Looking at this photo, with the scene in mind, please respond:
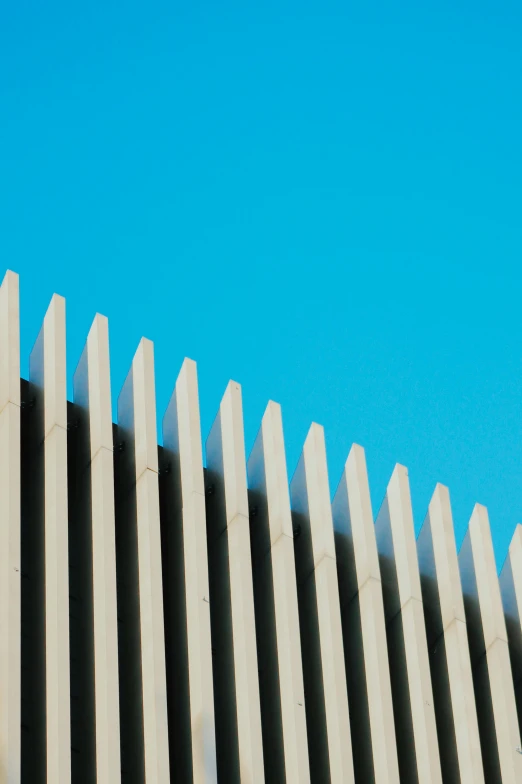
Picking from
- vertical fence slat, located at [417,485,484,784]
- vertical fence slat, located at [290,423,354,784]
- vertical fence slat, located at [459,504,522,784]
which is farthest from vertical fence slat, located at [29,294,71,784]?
vertical fence slat, located at [459,504,522,784]

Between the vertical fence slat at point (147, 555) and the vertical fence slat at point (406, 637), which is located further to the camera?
the vertical fence slat at point (406, 637)

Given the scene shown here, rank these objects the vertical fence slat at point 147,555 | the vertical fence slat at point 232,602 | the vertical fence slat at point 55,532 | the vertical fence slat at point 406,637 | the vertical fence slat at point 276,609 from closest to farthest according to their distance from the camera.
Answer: the vertical fence slat at point 55,532, the vertical fence slat at point 147,555, the vertical fence slat at point 232,602, the vertical fence slat at point 276,609, the vertical fence slat at point 406,637

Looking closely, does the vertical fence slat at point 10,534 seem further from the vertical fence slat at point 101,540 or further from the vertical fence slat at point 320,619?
the vertical fence slat at point 320,619

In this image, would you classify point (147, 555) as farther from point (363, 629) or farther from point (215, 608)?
point (363, 629)

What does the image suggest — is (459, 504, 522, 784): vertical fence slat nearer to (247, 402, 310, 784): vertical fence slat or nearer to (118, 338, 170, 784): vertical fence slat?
(247, 402, 310, 784): vertical fence slat

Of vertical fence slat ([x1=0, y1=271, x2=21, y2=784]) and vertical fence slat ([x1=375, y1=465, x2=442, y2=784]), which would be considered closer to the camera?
vertical fence slat ([x1=0, y1=271, x2=21, y2=784])

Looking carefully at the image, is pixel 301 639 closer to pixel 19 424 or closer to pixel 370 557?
pixel 370 557

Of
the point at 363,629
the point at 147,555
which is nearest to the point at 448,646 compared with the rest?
the point at 363,629

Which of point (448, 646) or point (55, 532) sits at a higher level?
point (448, 646)

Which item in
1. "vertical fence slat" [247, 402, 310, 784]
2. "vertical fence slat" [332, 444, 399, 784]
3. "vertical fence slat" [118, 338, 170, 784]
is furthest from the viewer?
"vertical fence slat" [332, 444, 399, 784]

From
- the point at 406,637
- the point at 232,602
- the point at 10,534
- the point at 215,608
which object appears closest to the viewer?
the point at 10,534

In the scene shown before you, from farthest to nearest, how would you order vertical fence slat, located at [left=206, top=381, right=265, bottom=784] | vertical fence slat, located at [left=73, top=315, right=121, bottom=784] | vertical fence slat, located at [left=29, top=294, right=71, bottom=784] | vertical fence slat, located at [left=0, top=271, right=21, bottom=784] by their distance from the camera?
vertical fence slat, located at [left=206, top=381, right=265, bottom=784] → vertical fence slat, located at [left=73, top=315, right=121, bottom=784] → vertical fence slat, located at [left=29, top=294, right=71, bottom=784] → vertical fence slat, located at [left=0, top=271, right=21, bottom=784]

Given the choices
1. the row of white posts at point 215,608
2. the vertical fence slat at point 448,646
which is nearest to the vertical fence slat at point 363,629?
the row of white posts at point 215,608

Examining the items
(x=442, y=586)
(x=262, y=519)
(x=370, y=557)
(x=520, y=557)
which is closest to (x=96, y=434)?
(x=262, y=519)
